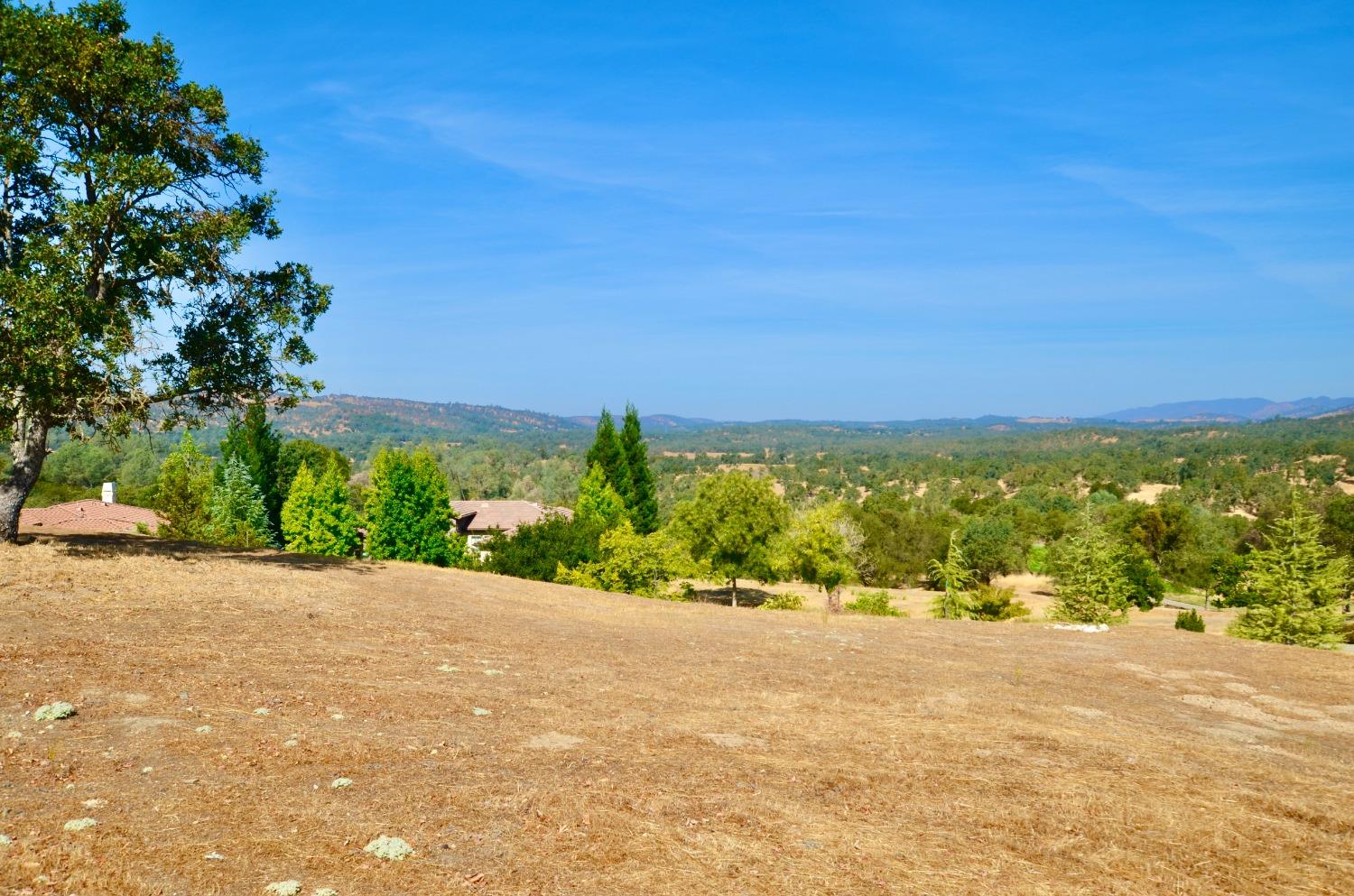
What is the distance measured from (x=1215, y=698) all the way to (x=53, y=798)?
18379 mm

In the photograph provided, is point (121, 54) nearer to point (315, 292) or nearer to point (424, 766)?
point (315, 292)

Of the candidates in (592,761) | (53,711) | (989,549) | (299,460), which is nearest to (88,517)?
(299,460)

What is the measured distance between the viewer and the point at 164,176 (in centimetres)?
1694

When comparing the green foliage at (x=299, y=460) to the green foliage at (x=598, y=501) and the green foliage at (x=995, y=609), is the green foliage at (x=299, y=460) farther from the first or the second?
the green foliage at (x=995, y=609)

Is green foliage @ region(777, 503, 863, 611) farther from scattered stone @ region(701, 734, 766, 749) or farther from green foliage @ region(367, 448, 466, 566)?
scattered stone @ region(701, 734, 766, 749)

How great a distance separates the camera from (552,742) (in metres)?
10.0

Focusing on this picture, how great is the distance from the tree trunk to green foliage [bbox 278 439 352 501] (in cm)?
3307

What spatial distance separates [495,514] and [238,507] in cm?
2231

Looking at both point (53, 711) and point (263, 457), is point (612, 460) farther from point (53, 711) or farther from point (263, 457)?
point (53, 711)

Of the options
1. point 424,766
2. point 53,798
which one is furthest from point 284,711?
point 53,798

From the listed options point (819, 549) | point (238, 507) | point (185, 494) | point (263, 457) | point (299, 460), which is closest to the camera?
point (819, 549)

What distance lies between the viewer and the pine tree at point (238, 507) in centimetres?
5294

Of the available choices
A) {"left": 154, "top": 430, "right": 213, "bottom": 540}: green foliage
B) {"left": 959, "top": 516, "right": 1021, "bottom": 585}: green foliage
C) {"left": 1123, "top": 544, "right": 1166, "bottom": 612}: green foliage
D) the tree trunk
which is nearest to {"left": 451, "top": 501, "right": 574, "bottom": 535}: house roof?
{"left": 154, "top": 430, "right": 213, "bottom": 540}: green foliage

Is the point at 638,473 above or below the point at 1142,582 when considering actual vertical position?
above
